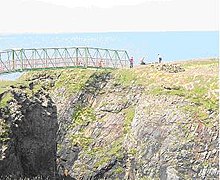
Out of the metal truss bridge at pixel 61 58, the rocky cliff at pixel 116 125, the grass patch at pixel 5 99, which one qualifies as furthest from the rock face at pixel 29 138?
the metal truss bridge at pixel 61 58

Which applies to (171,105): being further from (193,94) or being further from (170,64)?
(170,64)

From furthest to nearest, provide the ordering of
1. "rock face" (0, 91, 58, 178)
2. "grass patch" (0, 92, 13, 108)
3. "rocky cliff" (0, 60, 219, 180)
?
"grass patch" (0, 92, 13, 108)
"rocky cliff" (0, 60, 219, 180)
"rock face" (0, 91, 58, 178)

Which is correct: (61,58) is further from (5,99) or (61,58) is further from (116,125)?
(5,99)

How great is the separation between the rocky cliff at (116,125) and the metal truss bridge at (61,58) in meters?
3.17

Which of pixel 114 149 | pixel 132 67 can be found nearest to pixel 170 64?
pixel 132 67

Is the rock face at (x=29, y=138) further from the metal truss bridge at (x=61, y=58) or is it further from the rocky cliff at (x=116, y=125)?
the metal truss bridge at (x=61, y=58)

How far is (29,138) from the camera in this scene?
43.3 m

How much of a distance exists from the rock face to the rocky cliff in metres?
0.09

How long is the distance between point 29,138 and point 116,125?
8.62 meters

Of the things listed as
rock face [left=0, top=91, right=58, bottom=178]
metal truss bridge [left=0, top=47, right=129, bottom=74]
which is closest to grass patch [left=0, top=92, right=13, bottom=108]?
rock face [left=0, top=91, right=58, bottom=178]

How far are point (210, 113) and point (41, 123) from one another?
15448 millimetres

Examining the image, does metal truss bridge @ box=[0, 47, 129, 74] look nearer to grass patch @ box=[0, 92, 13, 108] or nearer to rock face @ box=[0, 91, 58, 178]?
rock face @ box=[0, 91, 58, 178]

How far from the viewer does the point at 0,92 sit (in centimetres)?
4244

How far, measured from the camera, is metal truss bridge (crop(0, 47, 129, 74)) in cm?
5319
